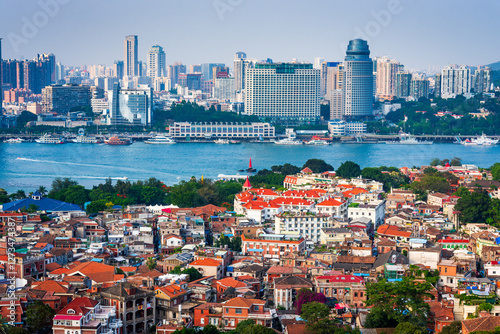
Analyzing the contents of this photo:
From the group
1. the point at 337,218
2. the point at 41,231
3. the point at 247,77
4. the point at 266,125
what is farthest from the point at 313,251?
the point at 247,77

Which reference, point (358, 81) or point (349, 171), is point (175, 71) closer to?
point (358, 81)

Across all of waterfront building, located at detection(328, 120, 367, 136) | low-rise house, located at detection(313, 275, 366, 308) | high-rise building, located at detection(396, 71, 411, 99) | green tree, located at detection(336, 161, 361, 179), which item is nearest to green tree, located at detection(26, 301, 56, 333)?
low-rise house, located at detection(313, 275, 366, 308)

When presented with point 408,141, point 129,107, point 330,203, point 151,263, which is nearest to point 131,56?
point 129,107

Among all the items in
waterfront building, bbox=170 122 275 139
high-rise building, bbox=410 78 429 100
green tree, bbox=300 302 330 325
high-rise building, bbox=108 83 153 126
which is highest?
high-rise building, bbox=410 78 429 100

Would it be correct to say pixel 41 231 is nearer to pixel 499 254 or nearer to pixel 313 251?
pixel 313 251

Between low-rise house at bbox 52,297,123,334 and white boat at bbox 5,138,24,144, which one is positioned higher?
white boat at bbox 5,138,24,144

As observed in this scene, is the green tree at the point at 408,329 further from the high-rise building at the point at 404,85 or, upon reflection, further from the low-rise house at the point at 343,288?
the high-rise building at the point at 404,85

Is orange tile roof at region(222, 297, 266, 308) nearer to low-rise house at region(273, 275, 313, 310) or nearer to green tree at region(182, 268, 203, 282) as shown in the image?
low-rise house at region(273, 275, 313, 310)

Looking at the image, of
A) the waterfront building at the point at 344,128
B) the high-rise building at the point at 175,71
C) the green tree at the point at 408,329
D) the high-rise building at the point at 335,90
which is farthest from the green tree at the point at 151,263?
the high-rise building at the point at 175,71
